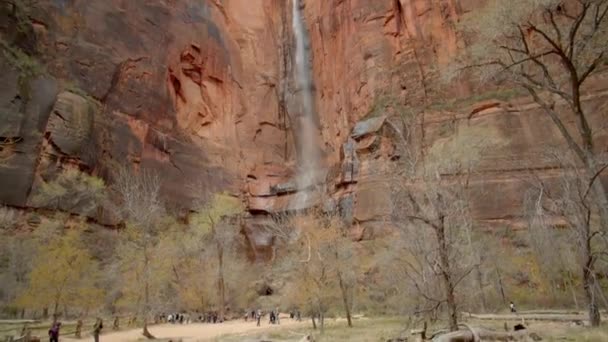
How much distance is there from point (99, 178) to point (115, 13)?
17.5 meters

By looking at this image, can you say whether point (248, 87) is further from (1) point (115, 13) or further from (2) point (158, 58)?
(1) point (115, 13)

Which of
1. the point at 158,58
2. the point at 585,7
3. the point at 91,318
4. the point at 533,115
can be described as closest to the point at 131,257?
the point at 91,318

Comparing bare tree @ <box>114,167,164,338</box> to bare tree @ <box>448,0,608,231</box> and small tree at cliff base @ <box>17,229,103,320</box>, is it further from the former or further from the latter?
bare tree @ <box>448,0,608,231</box>

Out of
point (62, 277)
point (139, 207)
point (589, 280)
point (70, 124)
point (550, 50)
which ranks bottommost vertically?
point (589, 280)

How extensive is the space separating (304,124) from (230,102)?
32.0ft

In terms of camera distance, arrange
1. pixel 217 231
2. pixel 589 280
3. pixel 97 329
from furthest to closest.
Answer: pixel 217 231 → pixel 97 329 → pixel 589 280

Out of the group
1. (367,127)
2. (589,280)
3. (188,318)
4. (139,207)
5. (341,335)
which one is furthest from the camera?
(367,127)

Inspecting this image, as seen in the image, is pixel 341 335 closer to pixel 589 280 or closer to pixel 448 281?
pixel 448 281

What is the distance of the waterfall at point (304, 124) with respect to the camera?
50.9 m

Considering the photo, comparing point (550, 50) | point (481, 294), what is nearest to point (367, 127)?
point (481, 294)

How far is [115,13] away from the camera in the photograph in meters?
42.8

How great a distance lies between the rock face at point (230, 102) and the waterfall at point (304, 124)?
1148 millimetres

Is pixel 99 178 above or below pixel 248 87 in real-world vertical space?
below

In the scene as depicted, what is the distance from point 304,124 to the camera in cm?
5762
